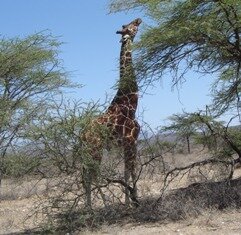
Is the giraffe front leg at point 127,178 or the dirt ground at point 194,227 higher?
the giraffe front leg at point 127,178

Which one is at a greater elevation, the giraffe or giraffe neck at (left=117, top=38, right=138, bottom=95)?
giraffe neck at (left=117, top=38, right=138, bottom=95)

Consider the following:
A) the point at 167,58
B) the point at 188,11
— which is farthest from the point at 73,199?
the point at 188,11

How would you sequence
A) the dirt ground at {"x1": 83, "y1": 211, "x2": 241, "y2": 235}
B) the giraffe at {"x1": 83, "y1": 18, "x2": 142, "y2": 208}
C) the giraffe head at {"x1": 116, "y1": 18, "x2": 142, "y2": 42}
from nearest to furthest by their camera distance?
the dirt ground at {"x1": 83, "y1": 211, "x2": 241, "y2": 235} < the giraffe at {"x1": 83, "y1": 18, "x2": 142, "y2": 208} < the giraffe head at {"x1": 116, "y1": 18, "x2": 142, "y2": 42}

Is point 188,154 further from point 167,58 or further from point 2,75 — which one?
point 167,58

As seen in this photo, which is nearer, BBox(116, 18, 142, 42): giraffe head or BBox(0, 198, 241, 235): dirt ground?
BBox(0, 198, 241, 235): dirt ground

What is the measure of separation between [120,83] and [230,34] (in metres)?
2.14

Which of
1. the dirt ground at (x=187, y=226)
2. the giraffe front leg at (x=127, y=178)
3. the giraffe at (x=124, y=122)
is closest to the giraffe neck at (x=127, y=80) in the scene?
the giraffe at (x=124, y=122)

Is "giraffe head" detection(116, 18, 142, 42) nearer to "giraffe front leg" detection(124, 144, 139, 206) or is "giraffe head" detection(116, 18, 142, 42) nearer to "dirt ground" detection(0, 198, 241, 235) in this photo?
"giraffe front leg" detection(124, 144, 139, 206)

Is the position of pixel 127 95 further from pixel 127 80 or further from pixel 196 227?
pixel 196 227

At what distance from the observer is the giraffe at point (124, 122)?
9.20 metres

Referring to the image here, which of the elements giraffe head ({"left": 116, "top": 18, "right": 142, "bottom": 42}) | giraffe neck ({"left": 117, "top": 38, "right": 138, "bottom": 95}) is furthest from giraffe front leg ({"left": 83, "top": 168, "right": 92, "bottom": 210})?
giraffe head ({"left": 116, "top": 18, "right": 142, "bottom": 42})

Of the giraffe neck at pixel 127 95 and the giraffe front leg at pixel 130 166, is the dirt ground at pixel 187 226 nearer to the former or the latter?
the giraffe front leg at pixel 130 166

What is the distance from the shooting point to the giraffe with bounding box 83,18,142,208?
30.2ft

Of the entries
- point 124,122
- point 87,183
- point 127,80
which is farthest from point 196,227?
point 127,80
